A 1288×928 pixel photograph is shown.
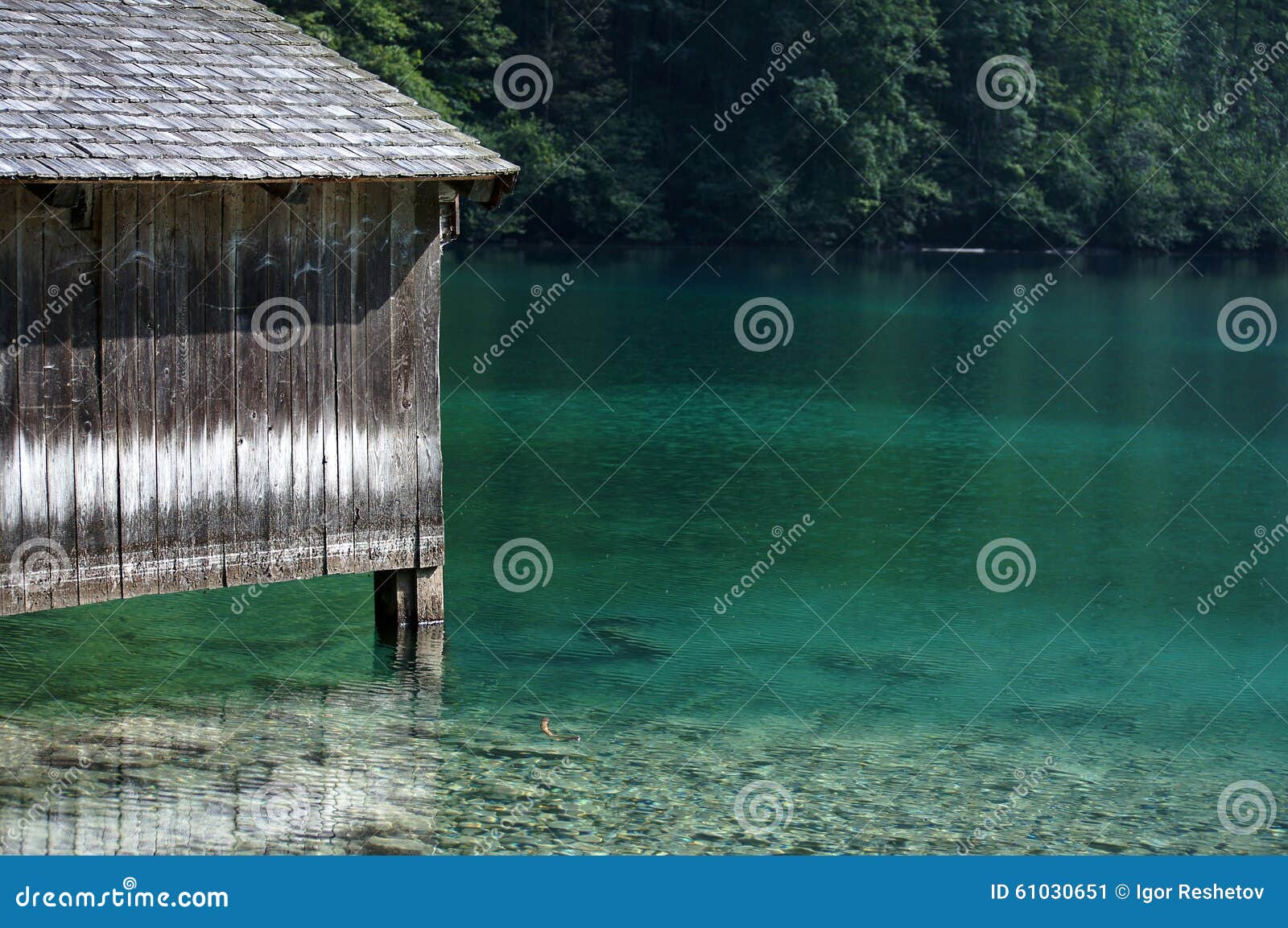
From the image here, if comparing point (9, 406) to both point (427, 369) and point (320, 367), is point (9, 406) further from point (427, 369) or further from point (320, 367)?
point (427, 369)

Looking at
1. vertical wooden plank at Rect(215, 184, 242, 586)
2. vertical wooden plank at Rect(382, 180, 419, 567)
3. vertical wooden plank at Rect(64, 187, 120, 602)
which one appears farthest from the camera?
vertical wooden plank at Rect(382, 180, 419, 567)

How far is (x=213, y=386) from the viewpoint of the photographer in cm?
995

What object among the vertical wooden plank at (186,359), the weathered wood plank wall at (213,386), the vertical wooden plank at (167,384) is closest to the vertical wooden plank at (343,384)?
the weathered wood plank wall at (213,386)

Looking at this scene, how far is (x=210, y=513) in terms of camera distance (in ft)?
32.9

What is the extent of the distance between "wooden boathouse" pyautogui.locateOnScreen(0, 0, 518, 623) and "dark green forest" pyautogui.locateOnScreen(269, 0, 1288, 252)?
125ft

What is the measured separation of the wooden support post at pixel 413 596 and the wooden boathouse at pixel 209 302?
23 centimetres

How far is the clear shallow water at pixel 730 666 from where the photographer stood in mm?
8664

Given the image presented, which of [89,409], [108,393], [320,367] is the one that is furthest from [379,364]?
[89,409]

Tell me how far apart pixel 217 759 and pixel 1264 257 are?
51880 mm

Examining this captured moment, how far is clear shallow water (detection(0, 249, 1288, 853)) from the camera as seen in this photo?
8.66m

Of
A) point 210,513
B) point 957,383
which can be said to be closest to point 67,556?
point 210,513

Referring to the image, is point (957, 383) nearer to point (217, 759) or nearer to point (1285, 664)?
point (1285, 664)

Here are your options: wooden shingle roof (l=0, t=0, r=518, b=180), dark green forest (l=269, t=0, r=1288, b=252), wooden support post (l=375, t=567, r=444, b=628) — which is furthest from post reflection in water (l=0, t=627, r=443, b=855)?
Result: dark green forest (l=269, t=0, r=1288, b=252)

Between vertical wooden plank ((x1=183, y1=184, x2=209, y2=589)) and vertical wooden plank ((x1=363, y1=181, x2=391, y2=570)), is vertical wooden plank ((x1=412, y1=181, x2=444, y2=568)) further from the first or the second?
vertical wooden plank ((x1=183, y1=184, x2=209, y2=589))
